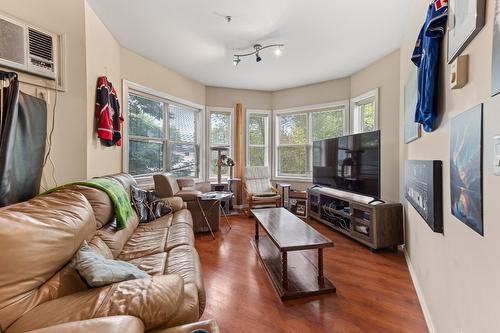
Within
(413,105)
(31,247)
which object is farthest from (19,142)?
(413,105)

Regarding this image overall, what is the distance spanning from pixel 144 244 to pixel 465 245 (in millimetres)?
2153

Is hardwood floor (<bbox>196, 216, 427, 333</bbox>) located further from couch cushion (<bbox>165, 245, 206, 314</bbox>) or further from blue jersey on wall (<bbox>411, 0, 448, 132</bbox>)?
blue jersey on wall (<bbox>411, 0, 448, 132</bbox>)

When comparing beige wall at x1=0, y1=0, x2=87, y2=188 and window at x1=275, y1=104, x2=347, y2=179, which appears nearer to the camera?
beige wall at x1=0, y1=0, x2=87, y2=188

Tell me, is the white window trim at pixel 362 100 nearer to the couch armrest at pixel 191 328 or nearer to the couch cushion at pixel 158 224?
the couch cushion at pixel 158 224

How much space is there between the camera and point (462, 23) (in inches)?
41.7

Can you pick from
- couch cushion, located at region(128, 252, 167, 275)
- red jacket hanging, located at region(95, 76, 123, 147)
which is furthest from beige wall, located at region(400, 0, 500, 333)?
red jacket hanging, located at region(95, 76, 123, 147)

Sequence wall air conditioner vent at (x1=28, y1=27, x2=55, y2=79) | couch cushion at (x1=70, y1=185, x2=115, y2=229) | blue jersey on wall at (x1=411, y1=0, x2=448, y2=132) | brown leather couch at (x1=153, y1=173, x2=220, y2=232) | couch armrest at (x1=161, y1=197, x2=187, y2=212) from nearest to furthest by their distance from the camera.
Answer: blue jersey on wall at (x1=411, y1=0, x2=448, y2=132) < couch cushion at (x1=70, y1=185, x2=115, y2=229) < wall air conditioner vent at (x1=28, y1=27, x2=55, y2=79) < couch armrest at (x1=161, y1=197, x2=187, y2=212) < brown leather couch at (x1=153, y1=173, x2=220, y2=232)

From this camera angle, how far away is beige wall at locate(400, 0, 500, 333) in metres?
0.84

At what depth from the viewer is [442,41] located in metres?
1.42

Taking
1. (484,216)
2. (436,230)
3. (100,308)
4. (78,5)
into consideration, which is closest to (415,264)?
(436,230)

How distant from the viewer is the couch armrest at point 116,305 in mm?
910

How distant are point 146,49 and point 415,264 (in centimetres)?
406

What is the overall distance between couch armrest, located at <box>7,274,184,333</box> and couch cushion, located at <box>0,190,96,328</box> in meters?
0.07

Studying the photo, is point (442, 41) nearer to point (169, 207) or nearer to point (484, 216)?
point (484, 216)
